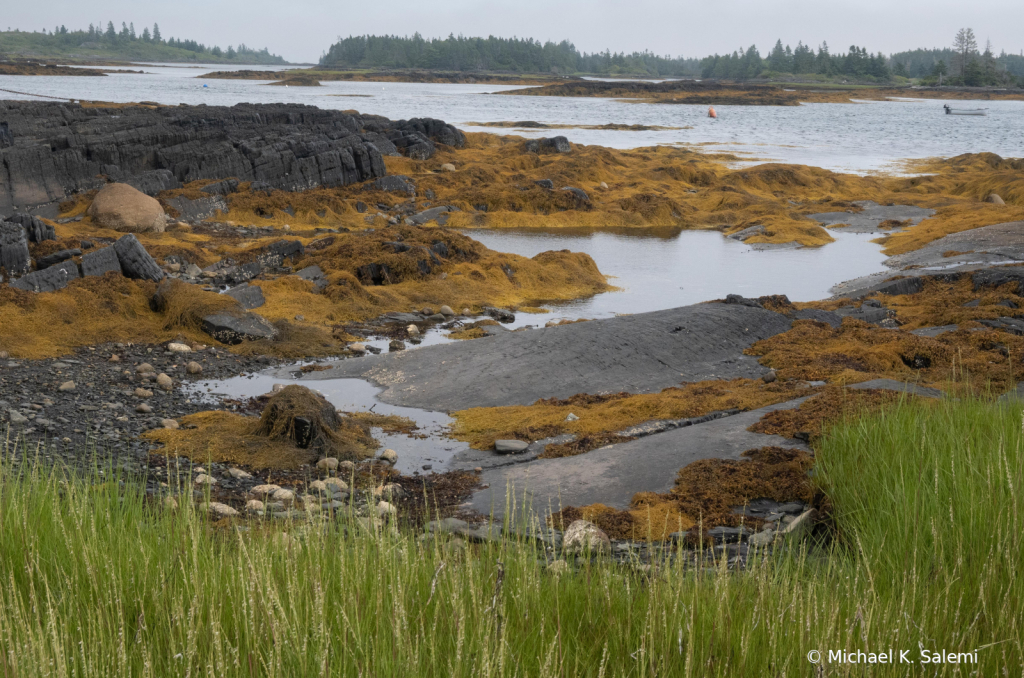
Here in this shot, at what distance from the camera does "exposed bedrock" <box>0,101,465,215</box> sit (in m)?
20.7

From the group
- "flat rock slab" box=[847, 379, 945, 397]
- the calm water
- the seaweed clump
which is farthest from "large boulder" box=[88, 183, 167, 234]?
the calm water

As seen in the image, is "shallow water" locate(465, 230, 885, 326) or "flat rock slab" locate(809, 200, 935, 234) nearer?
"shallow water" locate(465, 230, 885, 326)

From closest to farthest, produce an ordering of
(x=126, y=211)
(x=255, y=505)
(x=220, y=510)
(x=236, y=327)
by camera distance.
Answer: (x=220, y=510), (x=255, y=505), (x=236, y=327), (x=126, y=211)

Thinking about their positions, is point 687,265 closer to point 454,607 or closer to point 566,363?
point 566,363

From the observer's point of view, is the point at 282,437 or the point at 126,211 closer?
the point at 282,437

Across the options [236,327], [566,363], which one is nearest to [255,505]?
[566,363]

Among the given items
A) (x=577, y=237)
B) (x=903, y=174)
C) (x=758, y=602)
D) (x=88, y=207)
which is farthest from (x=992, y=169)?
(x=758, y=602)

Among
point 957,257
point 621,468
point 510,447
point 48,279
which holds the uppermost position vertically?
point 48,279

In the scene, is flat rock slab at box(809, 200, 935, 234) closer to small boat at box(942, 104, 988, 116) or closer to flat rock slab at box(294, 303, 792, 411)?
flat rock slab at box(294, 303, 792, 411)

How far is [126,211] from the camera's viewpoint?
1889 centimetres

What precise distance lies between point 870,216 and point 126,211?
20.8 metres

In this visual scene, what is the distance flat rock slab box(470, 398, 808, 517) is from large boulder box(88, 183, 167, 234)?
14.4m

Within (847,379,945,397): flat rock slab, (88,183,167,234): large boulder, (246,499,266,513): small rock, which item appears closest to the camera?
(246,499,266,513): small rock

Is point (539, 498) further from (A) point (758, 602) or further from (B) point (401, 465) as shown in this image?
(A) point (758, 602)
